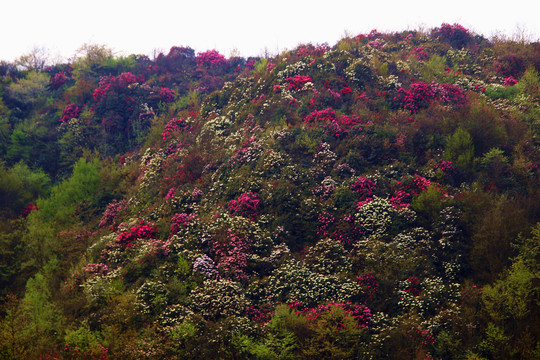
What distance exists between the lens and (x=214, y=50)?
223 ft

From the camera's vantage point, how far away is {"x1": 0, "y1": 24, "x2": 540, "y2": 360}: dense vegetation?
22.1 meters

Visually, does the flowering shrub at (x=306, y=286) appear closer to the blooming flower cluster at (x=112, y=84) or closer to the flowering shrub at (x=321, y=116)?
the flowering shrub at (x=321, y=116)

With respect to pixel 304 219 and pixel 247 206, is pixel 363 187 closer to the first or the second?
pixel 304 219

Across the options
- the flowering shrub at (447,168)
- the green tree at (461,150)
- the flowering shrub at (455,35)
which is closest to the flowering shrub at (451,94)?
the green tree at (461,150)

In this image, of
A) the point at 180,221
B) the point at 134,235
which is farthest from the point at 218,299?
the point at 134,235

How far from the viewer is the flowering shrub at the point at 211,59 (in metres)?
66.1

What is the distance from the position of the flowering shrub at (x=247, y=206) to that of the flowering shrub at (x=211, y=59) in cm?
4038

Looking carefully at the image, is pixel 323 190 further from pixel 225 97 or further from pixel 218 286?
pixel 225 97

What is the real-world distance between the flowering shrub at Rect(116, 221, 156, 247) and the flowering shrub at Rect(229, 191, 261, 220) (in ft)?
22.0

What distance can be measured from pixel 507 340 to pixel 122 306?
2136cm

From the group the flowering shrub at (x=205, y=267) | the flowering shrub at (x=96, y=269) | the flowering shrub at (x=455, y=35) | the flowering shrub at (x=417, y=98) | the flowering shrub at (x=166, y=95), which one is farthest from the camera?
the flowering shrub at (x=166, y=95)

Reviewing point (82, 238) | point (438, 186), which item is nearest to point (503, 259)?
point (438, 186)

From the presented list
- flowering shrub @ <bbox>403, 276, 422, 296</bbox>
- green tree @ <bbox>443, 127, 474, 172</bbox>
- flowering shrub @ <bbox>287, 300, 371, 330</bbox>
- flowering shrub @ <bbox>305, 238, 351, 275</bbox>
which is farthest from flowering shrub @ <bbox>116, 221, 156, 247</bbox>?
green tree @ <bbox>443, 127, 474, 172</bbox>

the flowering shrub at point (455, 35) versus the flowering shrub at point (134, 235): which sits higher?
the flowering shrub at point (455, 35)
